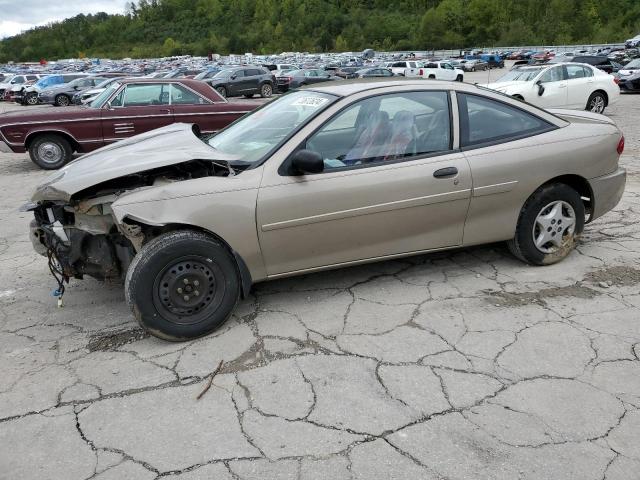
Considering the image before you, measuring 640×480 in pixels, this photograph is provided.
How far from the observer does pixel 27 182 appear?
29.5ft

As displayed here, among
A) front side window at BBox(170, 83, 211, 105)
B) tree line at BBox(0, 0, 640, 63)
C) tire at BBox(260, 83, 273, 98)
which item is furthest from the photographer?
tree line at BBox(0, 0, 640, 63)

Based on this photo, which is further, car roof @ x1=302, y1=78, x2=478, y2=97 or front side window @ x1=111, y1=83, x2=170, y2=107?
front side window @ x1=111, y1=83, x2=170, y2=107

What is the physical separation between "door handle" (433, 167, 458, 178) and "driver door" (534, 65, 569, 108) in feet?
35.1

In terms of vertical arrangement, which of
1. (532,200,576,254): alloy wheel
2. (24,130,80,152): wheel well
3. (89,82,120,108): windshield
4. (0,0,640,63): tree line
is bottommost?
(532,200,576,254): alloy wheel

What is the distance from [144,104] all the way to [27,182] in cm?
242

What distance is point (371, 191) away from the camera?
Result: 3645 millimetres

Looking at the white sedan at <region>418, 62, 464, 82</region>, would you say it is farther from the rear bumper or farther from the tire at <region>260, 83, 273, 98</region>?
the rear bumper

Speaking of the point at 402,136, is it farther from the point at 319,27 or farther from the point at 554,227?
the point at 319,27

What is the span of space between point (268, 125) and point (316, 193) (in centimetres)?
90

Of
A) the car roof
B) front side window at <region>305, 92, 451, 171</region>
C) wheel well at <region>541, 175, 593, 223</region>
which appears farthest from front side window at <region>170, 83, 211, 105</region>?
wheel well at <region>541, 175, 593, 223</region>

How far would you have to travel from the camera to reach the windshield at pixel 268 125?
3.74m

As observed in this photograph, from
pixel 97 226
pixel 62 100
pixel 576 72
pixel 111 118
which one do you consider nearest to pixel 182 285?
pixel 97 226

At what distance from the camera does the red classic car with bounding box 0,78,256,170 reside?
938cm

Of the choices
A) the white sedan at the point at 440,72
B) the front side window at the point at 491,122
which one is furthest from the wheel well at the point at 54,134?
the white sedan at the point at 440,72
